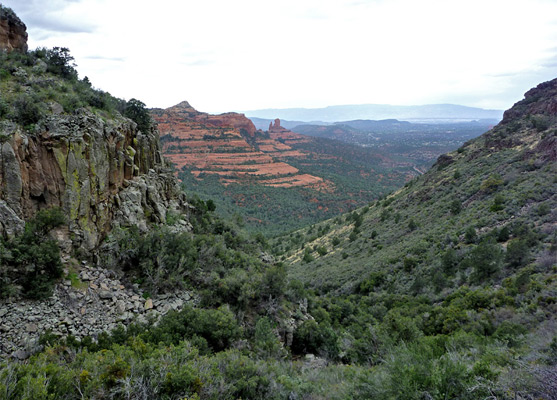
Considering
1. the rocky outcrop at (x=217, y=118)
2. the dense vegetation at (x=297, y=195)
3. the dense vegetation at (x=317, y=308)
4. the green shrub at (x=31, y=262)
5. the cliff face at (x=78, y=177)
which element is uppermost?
the rocky outcrop at (x=217, y=118)

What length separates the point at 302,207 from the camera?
207 ft

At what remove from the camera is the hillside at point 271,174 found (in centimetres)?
6050

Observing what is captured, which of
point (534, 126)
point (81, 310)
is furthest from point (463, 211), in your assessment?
point (81, 310)

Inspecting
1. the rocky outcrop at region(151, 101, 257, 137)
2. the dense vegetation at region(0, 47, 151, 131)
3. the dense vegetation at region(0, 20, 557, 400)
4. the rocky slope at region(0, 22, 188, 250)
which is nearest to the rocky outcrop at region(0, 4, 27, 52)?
the rocky slope at region(0, 22, 188, 250)

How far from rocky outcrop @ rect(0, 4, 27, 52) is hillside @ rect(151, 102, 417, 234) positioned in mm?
27573

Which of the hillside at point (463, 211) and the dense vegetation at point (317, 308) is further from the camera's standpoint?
the hillside at point (463, 211)

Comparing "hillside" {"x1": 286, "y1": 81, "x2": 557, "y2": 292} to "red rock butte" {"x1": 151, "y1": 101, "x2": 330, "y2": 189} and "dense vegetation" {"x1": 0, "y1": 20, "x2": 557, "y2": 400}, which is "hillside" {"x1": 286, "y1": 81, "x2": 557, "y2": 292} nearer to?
"dense vegetation" {"x1": 0, "y1": 20, "x2": 557, "y2": 400}

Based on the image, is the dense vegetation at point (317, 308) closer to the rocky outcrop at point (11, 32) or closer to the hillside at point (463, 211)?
the hillside at point (463, 211)

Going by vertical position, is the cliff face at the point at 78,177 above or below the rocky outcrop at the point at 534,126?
below

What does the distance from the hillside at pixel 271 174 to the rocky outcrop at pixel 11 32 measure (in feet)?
90.5

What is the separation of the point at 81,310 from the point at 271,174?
73915 millimetres

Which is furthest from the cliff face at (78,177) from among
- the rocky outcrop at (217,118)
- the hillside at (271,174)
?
the rocky outcrop at (217,118)

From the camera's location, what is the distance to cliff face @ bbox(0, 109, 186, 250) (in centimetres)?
909

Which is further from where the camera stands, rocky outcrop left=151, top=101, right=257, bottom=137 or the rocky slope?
rocky outcrop left=151, top=101, right=257, bottom=137
